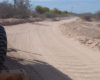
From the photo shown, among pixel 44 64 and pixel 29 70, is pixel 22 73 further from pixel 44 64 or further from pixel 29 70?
pixel 44 64

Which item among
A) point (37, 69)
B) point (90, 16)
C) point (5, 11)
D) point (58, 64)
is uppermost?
point (37, 69)

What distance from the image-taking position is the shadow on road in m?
8.80

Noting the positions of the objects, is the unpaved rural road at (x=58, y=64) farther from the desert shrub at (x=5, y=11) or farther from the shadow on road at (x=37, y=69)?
the desert shrub at (x=5, y=11)

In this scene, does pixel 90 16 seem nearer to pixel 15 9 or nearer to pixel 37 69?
pixel 15 9

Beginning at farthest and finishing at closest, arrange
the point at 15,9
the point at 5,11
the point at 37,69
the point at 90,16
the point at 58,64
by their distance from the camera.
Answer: the point at 90,16
the point at 15,9
the point at 5,11
the point at 58,64
the point at 37,69

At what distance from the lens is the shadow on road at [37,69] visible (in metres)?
8.80

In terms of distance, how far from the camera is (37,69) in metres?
9.77

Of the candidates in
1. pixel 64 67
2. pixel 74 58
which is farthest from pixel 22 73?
pixel 74 58

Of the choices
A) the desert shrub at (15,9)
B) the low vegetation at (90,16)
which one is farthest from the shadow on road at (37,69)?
the low vegetation at (90,16)

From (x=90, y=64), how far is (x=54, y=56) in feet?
7.71

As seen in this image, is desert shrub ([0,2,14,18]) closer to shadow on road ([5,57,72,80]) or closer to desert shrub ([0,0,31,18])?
desert shrub ([0,0,31,18])

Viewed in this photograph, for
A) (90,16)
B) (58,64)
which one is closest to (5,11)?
(58,64)

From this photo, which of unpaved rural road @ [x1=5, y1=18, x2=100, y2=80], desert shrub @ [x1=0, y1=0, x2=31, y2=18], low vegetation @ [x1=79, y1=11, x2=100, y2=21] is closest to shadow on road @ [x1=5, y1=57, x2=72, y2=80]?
unpaved rural road @ [x1=5, y1=18, x2=100, y2=80]

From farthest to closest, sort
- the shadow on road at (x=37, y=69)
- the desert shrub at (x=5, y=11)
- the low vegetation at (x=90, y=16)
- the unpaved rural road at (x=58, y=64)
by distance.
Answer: the low vegetation at (x=90, y=16) → the desert shrub at (x=5, y=11) → the unpaved rural road at (x=58, y=64) → the shadow on road at (x=37, y=69)
